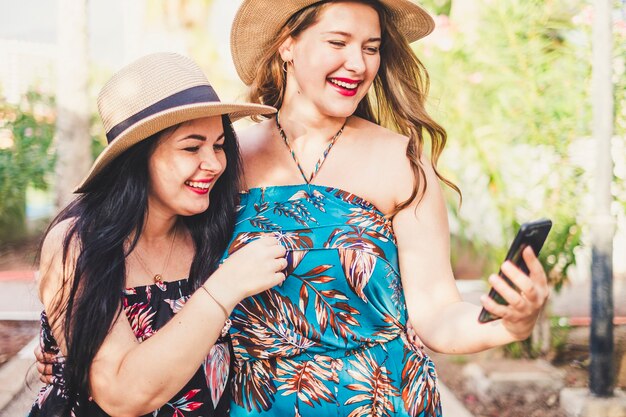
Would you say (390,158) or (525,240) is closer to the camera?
(525,240)

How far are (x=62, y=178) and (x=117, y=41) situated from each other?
13.3m

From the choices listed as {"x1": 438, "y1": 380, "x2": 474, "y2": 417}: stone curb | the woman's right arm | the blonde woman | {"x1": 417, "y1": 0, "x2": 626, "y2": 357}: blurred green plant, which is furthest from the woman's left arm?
{"x1": 417, "y1": 0, "x2": 626, "y2": 357}: blurred green plant

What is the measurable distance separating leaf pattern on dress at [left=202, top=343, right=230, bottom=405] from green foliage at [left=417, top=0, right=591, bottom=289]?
3.11m

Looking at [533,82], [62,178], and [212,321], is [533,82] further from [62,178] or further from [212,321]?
[62,178]

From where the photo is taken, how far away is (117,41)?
20328 millimetres

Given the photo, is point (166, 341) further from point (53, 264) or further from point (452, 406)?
point (452, 406)

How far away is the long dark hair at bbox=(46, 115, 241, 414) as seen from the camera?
2.05m

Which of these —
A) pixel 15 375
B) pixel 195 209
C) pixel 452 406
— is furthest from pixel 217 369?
pixel 15 375

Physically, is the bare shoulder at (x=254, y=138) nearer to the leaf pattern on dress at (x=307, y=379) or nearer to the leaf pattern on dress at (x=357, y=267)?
the leaf pattern on dress at (x=357, y=267)

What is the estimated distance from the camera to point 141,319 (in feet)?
7.31

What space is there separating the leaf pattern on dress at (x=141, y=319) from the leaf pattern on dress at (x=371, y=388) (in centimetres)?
59

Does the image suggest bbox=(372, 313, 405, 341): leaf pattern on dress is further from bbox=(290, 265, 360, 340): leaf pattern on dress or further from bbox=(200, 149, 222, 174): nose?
bbox=(200, 149, 222, 174): nose

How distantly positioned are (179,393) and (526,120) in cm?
346

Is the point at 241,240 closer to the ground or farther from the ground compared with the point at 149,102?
closer to the ground
